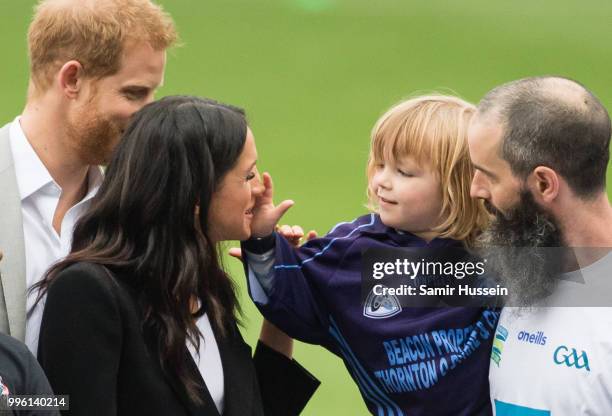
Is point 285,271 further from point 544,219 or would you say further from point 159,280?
point 544,219

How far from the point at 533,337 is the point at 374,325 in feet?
1.23

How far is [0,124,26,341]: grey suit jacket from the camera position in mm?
2652

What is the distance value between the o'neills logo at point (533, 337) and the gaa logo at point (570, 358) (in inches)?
2.0

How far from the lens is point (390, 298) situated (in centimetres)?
295

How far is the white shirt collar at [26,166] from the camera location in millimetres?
2869

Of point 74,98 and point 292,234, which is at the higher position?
point 74,98

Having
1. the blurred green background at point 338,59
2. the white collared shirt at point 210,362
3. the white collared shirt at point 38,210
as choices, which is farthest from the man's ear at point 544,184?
the blurred green background at point 338,59

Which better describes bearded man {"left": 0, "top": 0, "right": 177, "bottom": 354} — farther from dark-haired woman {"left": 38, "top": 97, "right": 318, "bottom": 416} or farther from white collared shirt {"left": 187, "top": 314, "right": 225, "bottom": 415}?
white collared shirt {"left": 187, "top": 314, "right": 225, "bottom": 415}

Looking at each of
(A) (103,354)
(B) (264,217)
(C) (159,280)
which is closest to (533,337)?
(B) (264,217)

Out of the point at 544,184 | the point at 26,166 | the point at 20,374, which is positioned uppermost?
the point at 544,184

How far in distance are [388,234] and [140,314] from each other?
27.4 inches

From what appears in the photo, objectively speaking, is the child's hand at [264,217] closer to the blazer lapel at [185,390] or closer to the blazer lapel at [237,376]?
the blazer lapel at [237,376]

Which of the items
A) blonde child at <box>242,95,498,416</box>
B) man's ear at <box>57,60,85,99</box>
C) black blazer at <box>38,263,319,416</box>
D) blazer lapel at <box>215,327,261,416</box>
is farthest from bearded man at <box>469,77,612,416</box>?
man's ear at <box>57,60,85,99</box>

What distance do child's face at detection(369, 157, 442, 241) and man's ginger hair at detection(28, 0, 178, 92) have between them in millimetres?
627
